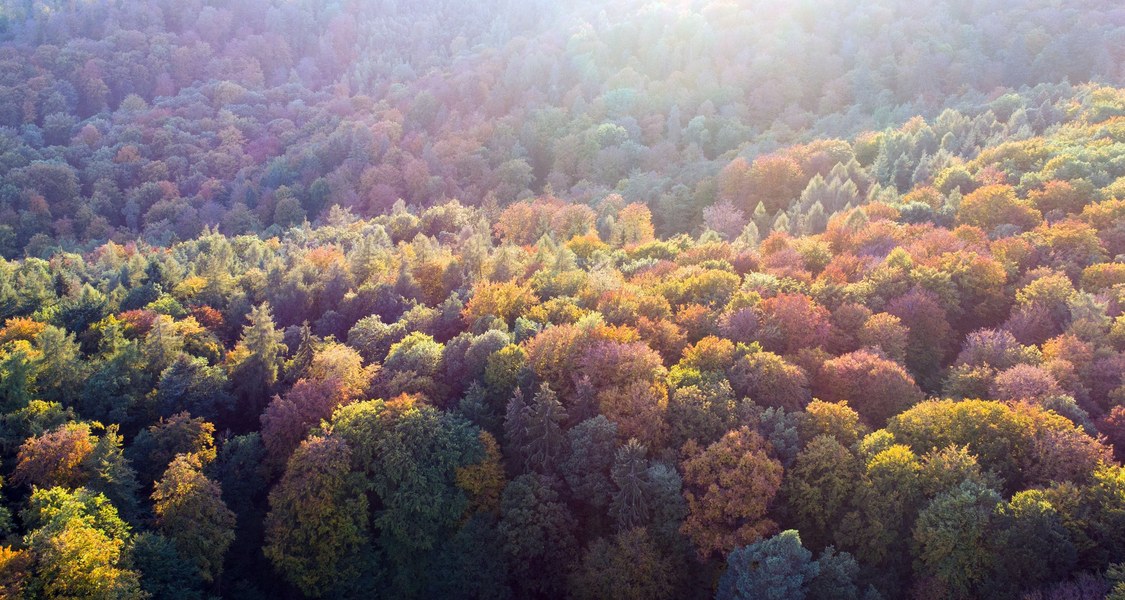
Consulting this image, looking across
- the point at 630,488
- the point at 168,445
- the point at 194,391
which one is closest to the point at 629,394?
the point at 630,488

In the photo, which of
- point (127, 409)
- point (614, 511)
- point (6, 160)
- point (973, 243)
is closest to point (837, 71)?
point (973, 243)

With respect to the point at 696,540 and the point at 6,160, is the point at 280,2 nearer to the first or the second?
the point at 6,160

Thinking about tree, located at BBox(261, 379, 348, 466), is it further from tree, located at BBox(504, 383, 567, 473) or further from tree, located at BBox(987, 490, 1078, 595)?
tree, located at BBox(987, 490, 1078, 595)

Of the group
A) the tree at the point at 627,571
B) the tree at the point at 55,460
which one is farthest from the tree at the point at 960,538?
the tree at the point at 55,460

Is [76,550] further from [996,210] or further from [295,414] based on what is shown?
[996,210]

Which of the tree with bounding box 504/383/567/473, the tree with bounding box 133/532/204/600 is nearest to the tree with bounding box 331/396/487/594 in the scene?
the tree with bounding box 504/383/567/473

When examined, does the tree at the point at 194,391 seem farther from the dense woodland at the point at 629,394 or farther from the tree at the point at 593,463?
the tree at the point at 593,463

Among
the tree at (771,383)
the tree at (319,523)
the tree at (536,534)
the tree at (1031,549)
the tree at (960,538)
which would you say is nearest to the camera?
the tree at (1031,549)
